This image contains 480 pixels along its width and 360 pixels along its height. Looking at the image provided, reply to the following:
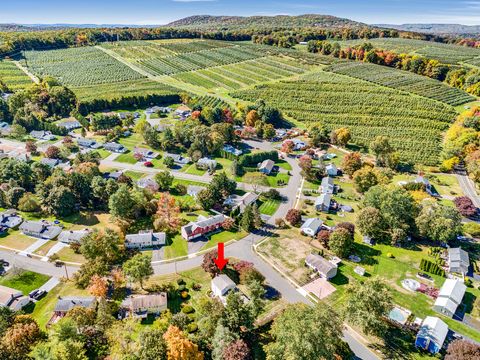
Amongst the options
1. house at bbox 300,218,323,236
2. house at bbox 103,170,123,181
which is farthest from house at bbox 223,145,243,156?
house at bbox 300,218,323,236

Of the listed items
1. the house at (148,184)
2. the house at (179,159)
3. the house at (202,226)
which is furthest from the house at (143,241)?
the house at (179,159)

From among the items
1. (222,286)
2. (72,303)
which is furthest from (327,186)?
(72,303)

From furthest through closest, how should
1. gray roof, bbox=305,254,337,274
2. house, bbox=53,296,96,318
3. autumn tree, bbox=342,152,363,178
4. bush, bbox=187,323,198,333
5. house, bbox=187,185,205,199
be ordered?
1. autumn tree, bbox=342,152,363,178
2. house, bbox=187,185,205,199
3. gray roof, bbox=305,254,337,274
4. house, bbox=53,296,96,318
5. bush, bbox=187,323,198,333

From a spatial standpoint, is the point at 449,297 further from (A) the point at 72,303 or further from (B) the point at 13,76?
(B) the point at 13,76

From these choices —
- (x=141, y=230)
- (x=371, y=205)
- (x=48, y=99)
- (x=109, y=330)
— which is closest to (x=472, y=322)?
(x=371, y=205)

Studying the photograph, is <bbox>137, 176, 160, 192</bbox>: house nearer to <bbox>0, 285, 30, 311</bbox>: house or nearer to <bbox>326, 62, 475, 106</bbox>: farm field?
<bbox>0, 285, 30, 311</bbox>: house

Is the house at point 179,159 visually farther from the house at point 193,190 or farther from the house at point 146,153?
the house at point 193,190

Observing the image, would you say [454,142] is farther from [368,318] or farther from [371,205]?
[368,318]
